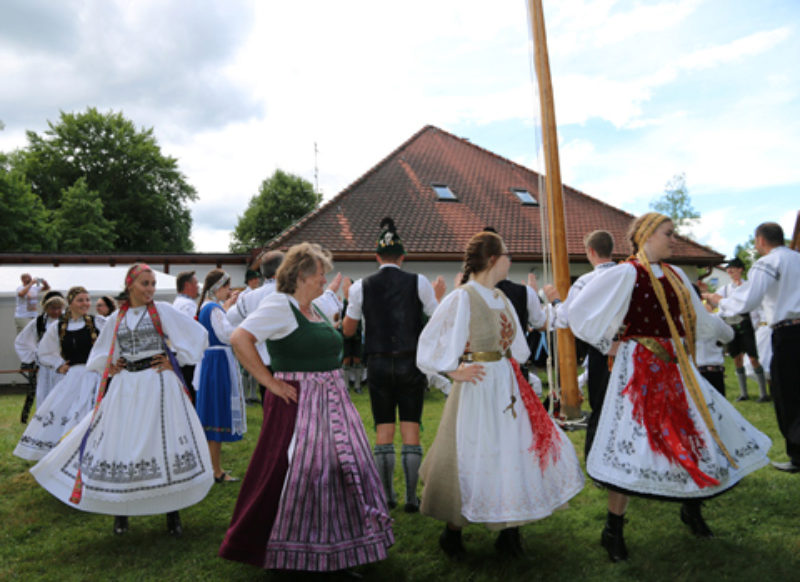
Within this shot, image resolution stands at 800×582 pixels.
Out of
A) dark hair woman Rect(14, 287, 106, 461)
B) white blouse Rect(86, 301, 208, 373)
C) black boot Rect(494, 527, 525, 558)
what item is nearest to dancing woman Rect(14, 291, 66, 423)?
dark hair woman Rect(14, 287, 106, 461)

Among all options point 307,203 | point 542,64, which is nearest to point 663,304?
point 542,64

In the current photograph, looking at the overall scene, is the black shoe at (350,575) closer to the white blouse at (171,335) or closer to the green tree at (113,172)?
the white blouse at (171,335)

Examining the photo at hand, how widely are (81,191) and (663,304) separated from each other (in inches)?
1265

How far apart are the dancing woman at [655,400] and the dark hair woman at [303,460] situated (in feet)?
4.61

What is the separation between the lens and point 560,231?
22.5 ft

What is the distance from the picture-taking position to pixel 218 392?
5641mm

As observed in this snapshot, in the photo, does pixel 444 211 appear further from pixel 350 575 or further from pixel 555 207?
pixel 350 575

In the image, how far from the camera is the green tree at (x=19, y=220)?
87.3 ft

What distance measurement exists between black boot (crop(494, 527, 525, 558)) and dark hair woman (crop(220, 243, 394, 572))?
0.86 metres

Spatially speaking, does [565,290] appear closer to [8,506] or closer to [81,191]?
[8,506]

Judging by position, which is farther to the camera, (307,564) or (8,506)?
(8,506)

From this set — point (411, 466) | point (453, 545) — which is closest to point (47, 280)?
point (411, 466)

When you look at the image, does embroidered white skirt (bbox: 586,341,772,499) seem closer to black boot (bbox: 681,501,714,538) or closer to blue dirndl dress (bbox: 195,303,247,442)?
black boot (bbox: 681,501,714,538)

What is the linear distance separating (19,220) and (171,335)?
28255mm
